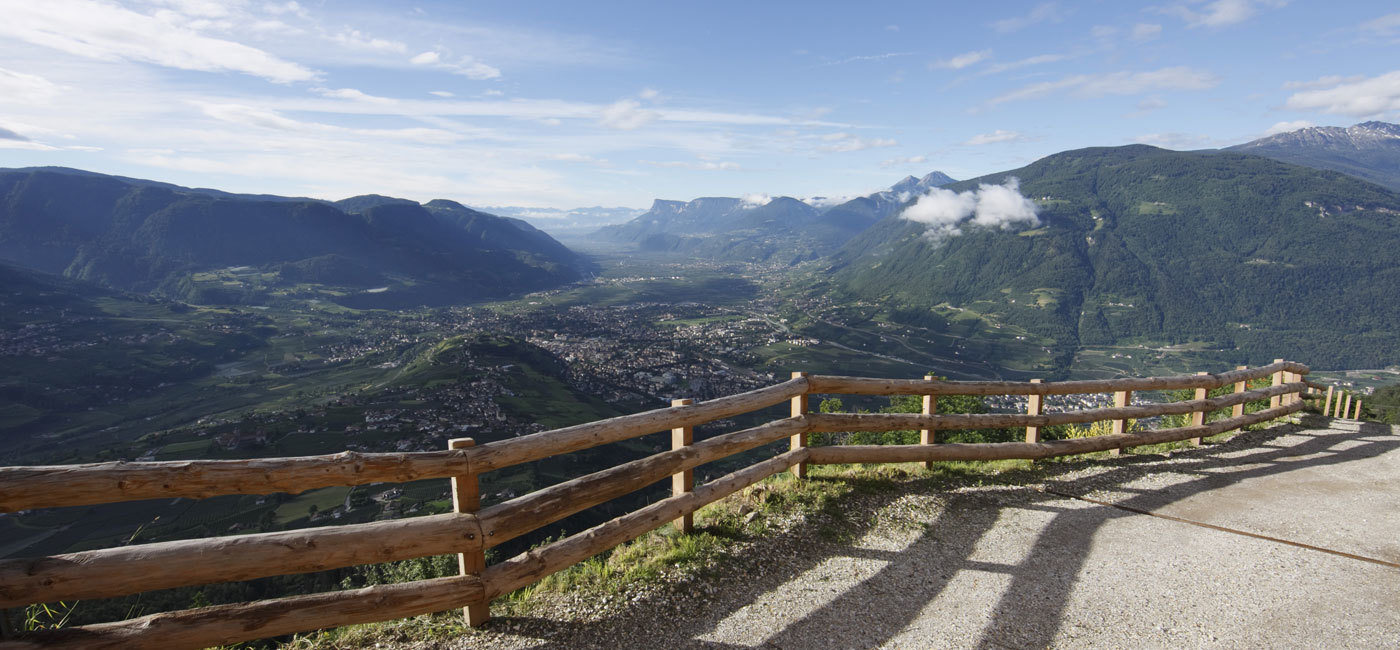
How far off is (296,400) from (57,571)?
10474 cm

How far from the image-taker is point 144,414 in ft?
301

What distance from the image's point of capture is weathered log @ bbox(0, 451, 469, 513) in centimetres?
321

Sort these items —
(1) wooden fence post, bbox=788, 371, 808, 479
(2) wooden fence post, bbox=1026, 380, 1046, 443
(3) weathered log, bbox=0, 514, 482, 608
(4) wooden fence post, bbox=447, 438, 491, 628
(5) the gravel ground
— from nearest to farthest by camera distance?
(3) weathered log, bbox=0, 514, 482, 608, (4) wooden fence post, bbox=447, 438, 491, 628, (5) the gravel ground, (1) wooden fence post, bbox=788, 371, 808, 479, (2) wooden fence post, bbox=1026, 380, 1046, 443

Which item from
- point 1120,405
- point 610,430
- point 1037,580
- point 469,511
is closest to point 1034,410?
point 1120,405

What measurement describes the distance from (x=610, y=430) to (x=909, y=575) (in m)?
3.46

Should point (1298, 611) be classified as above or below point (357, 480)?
below

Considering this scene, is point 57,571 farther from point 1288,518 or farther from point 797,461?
point 1288,518

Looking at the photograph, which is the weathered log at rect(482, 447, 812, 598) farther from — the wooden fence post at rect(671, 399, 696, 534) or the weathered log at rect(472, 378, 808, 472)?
the weathered log at rect(472, 378, 808, 472)

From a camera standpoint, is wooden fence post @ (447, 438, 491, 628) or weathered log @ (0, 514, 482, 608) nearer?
weathered log @ (0, 514, 482, 608)

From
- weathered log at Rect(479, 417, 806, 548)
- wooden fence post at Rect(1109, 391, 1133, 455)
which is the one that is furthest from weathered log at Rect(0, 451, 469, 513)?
wooden fence post at Rect(1109, 391, 1133, 455)

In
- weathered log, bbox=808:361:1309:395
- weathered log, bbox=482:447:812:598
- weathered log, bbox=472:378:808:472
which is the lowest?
weathered log, bbox=482:447:812:598

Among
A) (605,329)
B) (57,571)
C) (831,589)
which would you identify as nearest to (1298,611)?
(831,589)

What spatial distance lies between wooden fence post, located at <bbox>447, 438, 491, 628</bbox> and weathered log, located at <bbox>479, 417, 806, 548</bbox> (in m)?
0.13

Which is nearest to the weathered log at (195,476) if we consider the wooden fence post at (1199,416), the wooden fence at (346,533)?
the wooden fence at (346,533)
